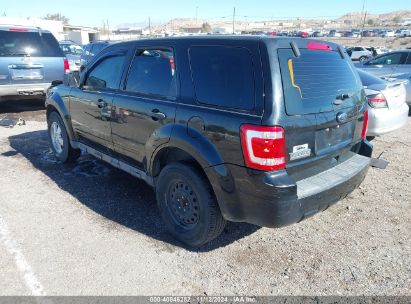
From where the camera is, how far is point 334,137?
10.3 ft

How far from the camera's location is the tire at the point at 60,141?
528 cm

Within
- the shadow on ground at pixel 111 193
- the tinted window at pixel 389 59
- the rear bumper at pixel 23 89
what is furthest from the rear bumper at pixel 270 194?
the tinted window at pixel 389 59

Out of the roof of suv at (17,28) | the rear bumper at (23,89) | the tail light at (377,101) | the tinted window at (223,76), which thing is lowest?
the rear bumper at (23,89)

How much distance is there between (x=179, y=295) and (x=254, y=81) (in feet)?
5.64

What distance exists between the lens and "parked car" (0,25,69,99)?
26.6 ft

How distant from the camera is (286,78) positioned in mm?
2676

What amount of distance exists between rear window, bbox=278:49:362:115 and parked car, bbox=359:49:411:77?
7.88 meters

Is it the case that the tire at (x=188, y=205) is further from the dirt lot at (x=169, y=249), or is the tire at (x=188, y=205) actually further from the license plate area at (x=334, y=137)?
the license plate area at (x=334, y=137)

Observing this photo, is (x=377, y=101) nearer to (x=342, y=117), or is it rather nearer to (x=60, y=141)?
(x=342, y=117)

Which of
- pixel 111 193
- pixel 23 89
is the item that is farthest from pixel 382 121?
pixel 23 89

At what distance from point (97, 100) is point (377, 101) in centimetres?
439

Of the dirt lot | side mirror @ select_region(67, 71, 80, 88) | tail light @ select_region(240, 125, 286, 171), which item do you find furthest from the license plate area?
side mirror @ select_region(67, 71, 80, 88)

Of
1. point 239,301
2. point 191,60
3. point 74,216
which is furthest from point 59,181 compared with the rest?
point 239,301

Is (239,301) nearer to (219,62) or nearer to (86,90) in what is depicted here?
(219,62)
